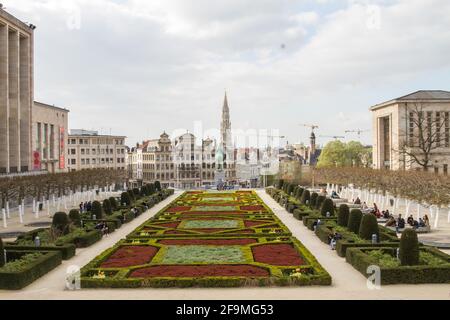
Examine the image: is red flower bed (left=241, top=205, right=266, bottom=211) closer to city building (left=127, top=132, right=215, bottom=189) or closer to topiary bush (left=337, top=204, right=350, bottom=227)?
topiary bush (left=337, top=204, right=350, bottom=227)

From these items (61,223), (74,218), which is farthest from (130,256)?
(74,218)

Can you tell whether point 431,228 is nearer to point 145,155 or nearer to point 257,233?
point 257,233

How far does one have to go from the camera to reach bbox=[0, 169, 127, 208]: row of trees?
5216 cm

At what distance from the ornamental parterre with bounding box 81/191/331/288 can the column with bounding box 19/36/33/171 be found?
41.1 meters

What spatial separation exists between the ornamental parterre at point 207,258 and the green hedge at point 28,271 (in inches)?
81.6

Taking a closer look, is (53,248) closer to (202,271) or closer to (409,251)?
(202,271)

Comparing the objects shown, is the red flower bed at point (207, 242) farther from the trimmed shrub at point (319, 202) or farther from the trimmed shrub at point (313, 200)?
the trimmed shrub at point (313, 200)

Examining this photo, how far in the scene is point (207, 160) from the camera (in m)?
152

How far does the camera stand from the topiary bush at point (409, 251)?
25.6 metres

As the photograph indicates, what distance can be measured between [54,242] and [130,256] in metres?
6.23

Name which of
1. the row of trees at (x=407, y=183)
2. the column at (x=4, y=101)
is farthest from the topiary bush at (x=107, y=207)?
the column at (x=4, y=101)

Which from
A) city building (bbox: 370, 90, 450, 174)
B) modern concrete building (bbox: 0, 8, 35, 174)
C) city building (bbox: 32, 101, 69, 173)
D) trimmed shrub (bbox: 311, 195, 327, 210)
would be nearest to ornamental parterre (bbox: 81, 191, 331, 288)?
trimmed shrub (bbox: 311, 195, 327, 210)
